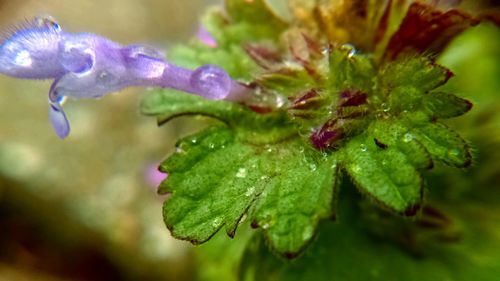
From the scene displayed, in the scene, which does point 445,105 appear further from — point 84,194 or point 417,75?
point 84,194

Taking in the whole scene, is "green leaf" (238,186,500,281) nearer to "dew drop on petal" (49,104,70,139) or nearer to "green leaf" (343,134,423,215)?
"green leaf" (343,134,423,215)

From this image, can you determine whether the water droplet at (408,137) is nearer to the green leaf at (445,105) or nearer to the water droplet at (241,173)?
the green leaf at (445,105)

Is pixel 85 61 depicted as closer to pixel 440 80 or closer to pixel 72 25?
pixel 440 80

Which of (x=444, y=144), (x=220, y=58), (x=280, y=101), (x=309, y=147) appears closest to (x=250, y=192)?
(x=309, y=147)

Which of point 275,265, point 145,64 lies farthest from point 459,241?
point 145,64

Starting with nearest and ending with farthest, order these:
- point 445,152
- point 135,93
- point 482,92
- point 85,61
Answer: point 445,152 < point 85,61 < point 482,92 < point 135,93

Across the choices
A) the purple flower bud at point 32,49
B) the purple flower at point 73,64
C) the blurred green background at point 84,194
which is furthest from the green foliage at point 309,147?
the blurred green background at point 84,194
